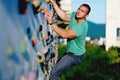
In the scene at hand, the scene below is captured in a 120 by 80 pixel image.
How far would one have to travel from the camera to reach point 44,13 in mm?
6902

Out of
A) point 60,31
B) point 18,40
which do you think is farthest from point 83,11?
point 18,40

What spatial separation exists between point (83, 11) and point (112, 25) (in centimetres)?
3334

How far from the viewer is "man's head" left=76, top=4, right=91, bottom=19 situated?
21.9ft

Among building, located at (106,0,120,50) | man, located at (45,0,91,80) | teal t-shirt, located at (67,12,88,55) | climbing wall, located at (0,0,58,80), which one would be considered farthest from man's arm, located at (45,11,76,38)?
building, located at (106,0,120,50)

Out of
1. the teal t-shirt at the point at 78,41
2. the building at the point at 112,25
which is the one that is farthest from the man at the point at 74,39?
the building at the point at 112,25

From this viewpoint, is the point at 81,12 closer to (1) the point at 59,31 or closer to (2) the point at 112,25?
(1) the point at 59,31

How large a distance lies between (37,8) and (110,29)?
3430 centimetres

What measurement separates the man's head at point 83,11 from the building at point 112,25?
1297 inches

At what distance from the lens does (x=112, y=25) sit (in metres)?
39.8

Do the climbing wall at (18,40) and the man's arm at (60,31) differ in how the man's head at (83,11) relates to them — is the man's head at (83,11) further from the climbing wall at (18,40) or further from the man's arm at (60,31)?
the climbing wall at (18,40)

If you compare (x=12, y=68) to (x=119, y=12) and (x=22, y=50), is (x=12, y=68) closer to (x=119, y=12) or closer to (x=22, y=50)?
(x=22, y=50)

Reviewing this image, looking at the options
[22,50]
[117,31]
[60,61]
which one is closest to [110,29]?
[117,31]

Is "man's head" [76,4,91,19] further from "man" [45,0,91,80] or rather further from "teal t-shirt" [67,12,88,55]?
"teal t-shirt" [67,12,88,55]

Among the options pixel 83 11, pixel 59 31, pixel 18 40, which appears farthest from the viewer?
pixel 83 11
